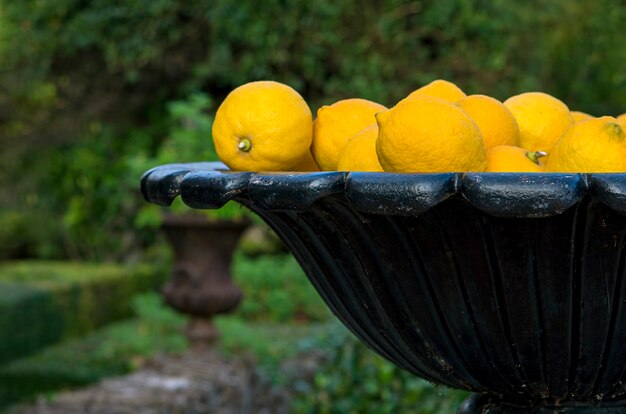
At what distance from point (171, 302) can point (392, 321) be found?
182 inches

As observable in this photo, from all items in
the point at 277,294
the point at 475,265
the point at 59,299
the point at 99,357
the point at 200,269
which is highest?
the point at 475,265

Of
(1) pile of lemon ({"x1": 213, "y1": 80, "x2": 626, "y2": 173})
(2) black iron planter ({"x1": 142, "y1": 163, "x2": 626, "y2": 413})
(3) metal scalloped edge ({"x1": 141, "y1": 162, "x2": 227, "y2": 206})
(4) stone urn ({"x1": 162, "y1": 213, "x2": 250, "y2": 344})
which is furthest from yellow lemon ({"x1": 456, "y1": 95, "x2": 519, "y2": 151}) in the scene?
(4) stone urn ({"x1": 162, "y1": 213, "x2": 250, "y2": 344})

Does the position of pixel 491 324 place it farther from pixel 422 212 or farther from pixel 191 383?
pixel 191 383

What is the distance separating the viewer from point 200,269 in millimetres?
5871

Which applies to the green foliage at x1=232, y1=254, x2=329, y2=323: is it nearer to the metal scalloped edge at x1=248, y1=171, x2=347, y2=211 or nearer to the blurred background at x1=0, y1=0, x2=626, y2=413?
the blurred background at x1=0, y1=0, x2=626, y2=413

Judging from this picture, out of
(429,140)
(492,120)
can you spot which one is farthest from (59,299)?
(429,140)

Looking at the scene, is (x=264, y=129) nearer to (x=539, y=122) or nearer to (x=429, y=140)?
(x=429, y=140)

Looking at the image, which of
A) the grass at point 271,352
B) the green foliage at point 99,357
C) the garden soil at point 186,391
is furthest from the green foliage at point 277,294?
the garden soil at point 186,391

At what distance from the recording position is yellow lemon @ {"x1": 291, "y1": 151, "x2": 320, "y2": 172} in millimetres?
1521

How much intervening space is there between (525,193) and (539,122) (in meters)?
0.50

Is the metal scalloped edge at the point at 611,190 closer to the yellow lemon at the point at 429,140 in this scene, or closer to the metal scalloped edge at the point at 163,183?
the yellow lemon at the point at 429,140

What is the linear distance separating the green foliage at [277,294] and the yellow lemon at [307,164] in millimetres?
6517

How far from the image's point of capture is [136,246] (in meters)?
10.3

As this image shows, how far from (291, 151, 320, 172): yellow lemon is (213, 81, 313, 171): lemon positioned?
0.07 ft
